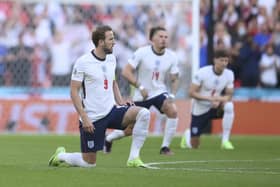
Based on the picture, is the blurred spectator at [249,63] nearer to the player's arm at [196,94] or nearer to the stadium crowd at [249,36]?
the stadium crowd at [249,36]

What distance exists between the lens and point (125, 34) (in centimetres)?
2380

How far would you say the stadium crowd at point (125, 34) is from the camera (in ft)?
77.1

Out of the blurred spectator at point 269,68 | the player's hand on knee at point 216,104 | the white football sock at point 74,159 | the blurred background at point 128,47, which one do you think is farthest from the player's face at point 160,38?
the blurred spectator at point 269,68

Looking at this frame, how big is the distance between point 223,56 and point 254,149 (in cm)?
191

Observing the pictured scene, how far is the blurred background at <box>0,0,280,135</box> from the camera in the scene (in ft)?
74.7

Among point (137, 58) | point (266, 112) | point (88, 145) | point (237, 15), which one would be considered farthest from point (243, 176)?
point (237, 15)

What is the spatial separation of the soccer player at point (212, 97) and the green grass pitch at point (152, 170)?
0.38 m

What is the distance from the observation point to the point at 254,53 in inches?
939

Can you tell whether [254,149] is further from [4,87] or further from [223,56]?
[4,87]

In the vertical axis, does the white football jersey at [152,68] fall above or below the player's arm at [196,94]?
above

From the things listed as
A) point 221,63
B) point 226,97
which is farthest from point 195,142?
point 221,63

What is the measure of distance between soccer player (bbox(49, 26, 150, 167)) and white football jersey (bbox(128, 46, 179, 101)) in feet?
15.9

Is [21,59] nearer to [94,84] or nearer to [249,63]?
[249,63]

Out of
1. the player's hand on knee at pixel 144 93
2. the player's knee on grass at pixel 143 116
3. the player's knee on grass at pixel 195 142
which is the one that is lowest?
the player's knee on grass at pixel 195 142
